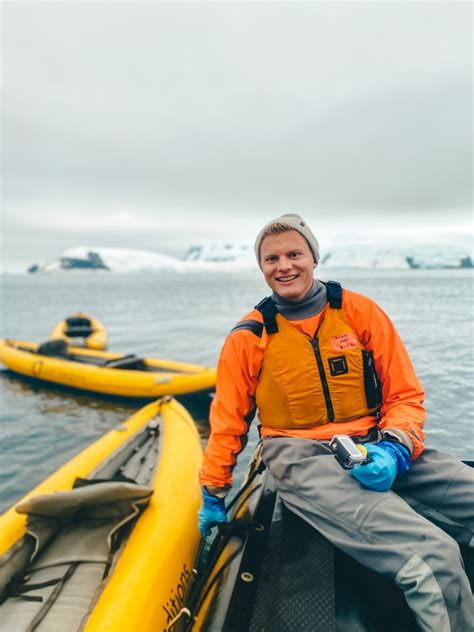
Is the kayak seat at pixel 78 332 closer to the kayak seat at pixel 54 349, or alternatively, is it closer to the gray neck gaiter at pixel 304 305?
the kayak seat at pixel 54 349

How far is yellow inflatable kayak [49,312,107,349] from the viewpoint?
619 inches

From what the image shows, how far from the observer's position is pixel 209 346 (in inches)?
736

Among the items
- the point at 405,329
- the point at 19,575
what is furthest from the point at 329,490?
the point at 405,329

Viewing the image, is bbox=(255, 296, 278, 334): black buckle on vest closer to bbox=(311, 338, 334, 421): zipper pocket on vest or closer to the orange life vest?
the orange life vest

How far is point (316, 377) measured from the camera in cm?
284

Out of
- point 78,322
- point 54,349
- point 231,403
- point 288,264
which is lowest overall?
point 54,349

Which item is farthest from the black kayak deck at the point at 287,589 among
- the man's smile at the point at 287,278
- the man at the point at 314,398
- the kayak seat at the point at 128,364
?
the kayak seat at the point at 128,364

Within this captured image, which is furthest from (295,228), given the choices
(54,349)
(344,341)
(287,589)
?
(54,349)

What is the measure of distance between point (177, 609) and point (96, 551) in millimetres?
944

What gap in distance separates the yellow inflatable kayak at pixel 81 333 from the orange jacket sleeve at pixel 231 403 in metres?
13.6

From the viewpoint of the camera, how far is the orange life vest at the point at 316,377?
283 cm

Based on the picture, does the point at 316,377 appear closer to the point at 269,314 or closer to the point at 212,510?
the point at 269,314

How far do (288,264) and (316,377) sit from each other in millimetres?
831

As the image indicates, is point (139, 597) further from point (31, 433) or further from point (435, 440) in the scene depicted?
point (31, 433)
